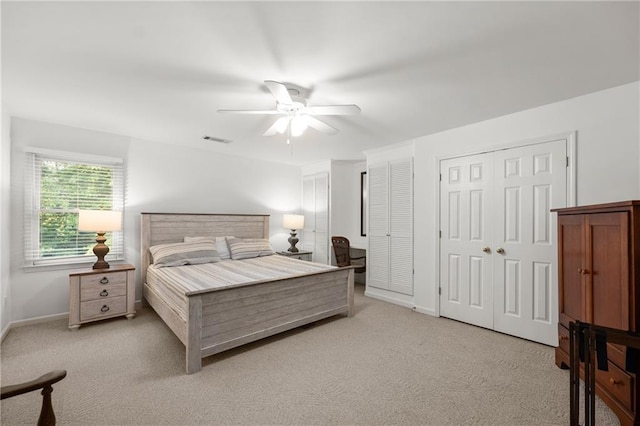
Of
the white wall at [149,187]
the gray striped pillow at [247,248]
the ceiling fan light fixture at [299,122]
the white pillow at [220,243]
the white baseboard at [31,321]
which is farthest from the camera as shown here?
the gray striped pillow at [247,248]

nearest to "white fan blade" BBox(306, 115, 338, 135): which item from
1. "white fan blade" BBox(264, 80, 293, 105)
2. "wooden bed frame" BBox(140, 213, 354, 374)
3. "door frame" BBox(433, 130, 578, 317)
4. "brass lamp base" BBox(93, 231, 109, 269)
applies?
"white fan blade" BBox(264, 80, 293, 105)

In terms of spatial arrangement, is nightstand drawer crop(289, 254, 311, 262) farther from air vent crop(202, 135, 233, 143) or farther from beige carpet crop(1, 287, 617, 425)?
air vent crop(202, 135, 233, 143)

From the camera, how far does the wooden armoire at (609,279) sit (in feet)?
5.55

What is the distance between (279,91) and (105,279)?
3089 millimetres

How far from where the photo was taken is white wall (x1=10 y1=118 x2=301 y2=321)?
329 centimetres

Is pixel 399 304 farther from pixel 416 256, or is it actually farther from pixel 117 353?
pixel 117 353

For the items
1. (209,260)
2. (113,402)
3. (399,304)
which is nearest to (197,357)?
(113,402)

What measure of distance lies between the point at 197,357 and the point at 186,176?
119 inches

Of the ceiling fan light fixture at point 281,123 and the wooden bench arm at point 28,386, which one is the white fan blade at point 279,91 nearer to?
the ceiling fan light fixture at point 281,123

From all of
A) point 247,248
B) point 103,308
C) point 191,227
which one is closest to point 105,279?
point 103,308

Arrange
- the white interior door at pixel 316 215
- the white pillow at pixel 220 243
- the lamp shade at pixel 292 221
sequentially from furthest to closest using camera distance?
the white interior door at pixel 316 215 < the lamp shade at pixel 292 221 < the white pillow at pixel 220 243

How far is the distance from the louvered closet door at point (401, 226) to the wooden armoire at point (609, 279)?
195 cm

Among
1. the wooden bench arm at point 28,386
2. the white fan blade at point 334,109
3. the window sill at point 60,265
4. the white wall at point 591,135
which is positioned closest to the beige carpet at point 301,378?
the window sill at point 60,265

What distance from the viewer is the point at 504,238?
10.4 ft
